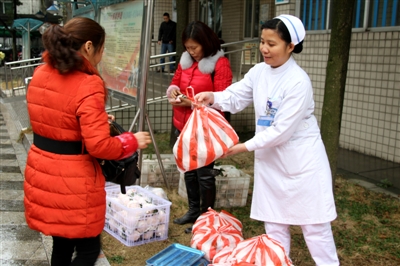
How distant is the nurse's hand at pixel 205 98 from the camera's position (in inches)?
115

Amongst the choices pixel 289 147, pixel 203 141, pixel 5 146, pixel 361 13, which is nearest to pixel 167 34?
pixel 5 146

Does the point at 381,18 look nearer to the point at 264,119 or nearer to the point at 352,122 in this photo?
the point at 352,122

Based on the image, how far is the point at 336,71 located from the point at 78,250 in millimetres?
2717

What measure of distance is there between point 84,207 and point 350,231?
2.58 meters

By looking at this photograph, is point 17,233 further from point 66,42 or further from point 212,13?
point 212,13

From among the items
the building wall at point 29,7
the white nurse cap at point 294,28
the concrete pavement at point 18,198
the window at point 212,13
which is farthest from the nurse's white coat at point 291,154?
the building wall at point 29,7

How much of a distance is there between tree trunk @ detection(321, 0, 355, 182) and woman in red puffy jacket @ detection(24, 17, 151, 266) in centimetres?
222

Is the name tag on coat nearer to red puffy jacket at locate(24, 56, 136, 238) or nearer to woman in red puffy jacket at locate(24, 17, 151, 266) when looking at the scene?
woman in red puffy jacket at locate(24, 17, 151, 266)

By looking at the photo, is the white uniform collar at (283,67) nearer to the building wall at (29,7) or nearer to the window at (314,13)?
the window at (314,13)

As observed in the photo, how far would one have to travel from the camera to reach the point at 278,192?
108 inches

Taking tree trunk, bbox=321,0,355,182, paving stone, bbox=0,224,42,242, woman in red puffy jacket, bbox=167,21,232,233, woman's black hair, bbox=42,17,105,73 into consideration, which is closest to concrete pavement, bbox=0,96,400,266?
paving stone, bbox=0,224,42,242

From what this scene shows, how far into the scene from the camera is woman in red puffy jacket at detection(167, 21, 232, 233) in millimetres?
3662

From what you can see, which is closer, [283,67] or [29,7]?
[283,67]

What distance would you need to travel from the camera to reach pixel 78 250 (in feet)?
7.83
